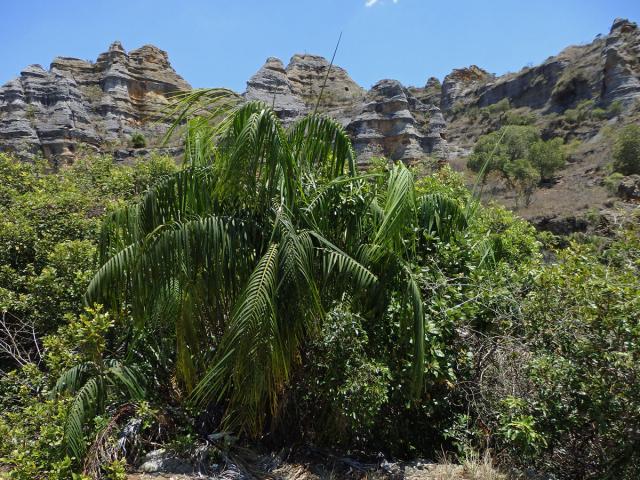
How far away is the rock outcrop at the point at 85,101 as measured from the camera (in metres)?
36.5

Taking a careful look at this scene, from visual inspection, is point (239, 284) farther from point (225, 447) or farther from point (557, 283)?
point (557, 283)

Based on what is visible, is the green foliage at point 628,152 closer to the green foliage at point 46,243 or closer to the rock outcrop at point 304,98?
the rock outcrop at point 304,98

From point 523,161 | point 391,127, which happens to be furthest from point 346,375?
point 391,127

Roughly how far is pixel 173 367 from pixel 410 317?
7.44 feet

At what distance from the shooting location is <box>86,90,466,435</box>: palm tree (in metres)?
3.68

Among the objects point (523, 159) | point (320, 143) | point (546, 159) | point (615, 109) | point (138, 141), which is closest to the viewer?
point (320, 143)

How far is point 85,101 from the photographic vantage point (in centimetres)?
4119

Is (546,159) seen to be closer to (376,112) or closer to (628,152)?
(628,152)

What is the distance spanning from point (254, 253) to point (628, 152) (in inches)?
1184

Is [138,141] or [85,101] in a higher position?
[85,101]

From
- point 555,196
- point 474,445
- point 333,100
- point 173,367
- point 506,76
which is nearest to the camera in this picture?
point 474,445

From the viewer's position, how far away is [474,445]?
4.45 meters

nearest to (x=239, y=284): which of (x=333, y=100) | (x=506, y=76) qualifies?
(x=333, y=100)

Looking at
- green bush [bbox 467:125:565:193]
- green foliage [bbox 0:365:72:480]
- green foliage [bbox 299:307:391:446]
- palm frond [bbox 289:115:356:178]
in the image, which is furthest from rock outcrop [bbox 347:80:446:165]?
green foliage [bbox 0:365:72:480]
